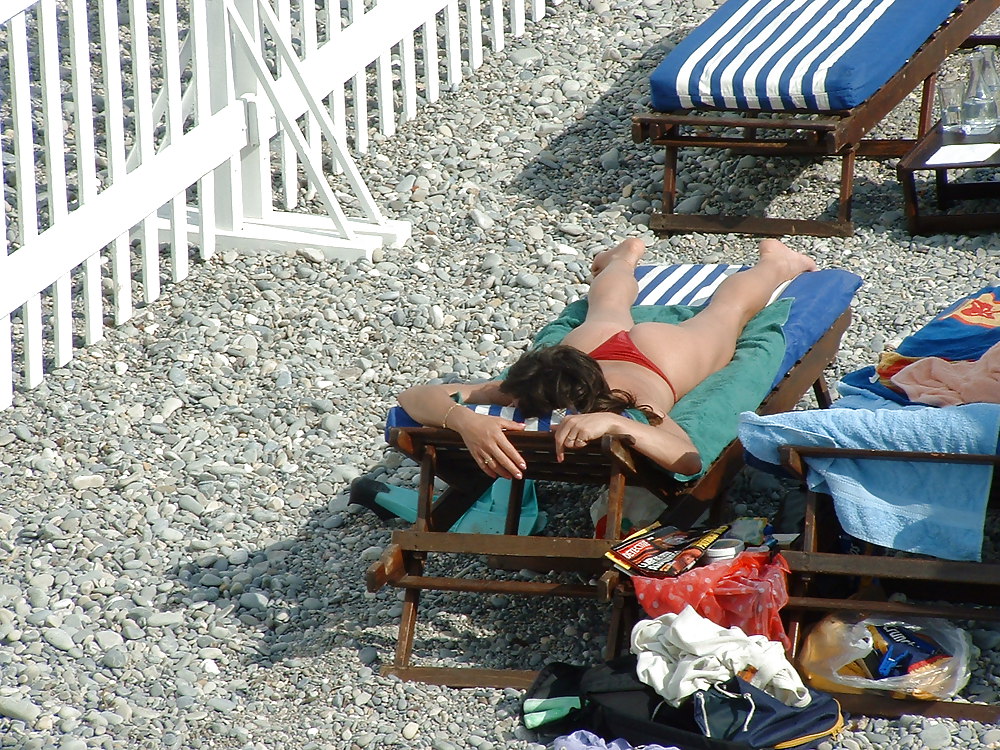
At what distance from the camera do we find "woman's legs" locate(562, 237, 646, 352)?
4.62 meters

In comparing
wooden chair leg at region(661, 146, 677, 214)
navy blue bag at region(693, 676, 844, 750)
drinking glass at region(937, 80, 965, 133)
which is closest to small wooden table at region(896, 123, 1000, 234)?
drinking glass at region(937, 80, 965, 133)

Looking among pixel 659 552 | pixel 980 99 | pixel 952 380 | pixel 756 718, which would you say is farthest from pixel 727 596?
pixel 980 99

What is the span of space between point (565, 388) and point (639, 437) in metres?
0.28

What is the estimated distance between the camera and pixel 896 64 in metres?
6.09

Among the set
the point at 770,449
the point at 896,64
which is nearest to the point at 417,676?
the point at 770,449

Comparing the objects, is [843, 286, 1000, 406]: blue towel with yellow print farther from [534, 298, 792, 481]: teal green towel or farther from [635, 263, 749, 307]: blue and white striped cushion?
[635, 263, 749, 307]: blue and white striped cushion

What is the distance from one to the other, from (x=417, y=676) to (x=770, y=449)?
1119 millimetres

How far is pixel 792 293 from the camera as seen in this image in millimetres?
4973

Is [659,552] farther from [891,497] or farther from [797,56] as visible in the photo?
[797,56]

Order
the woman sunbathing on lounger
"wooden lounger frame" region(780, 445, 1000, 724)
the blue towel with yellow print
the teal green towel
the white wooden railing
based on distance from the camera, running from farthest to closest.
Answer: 1. the white wooden railing
2. the blue towel with yellow print
3. the teal green towel
4. the woman sunbathing on lounger
5. "wooden lounger frame" region(780, 445, 1000, 724)

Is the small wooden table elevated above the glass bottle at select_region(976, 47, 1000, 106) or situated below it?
below

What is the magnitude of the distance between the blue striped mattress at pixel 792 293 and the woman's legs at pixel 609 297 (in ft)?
0.26

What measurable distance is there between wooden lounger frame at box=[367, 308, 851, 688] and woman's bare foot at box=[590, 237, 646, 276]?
4.24 feet

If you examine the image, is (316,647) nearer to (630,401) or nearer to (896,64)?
(630,401)
